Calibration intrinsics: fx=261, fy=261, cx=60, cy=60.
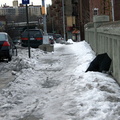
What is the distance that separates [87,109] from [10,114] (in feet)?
4.90

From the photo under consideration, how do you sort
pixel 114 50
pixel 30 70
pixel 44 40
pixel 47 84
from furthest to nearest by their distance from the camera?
pixel 44 40 < pixel 30 70 < pixel 47 84 < pixel 114 50

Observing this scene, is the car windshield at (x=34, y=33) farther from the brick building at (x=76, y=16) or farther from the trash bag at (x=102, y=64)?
the brick building at (x=76, y=16)

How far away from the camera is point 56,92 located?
263 inches

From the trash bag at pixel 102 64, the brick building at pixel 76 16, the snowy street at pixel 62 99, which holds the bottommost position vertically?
the snowy street at pixel 62 99

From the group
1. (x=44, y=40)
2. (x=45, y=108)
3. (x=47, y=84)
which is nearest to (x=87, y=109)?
(x=45, y=108)

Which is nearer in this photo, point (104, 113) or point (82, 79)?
point (104, 113)

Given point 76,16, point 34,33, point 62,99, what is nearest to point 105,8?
point 34,33

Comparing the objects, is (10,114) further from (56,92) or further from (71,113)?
(56,92)

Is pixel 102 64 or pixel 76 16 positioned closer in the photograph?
pixel 102 64

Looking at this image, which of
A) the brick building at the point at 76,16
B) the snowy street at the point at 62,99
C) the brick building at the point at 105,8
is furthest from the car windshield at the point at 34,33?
the brick building at the point at 76,16

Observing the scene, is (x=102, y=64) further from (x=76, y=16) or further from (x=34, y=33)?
(x=76, y=16)

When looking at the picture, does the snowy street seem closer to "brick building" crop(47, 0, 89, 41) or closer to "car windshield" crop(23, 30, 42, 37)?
"car windshield" crop(23, 30, 42, 37)

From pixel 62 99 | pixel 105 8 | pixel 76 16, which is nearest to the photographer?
pixel 62 99

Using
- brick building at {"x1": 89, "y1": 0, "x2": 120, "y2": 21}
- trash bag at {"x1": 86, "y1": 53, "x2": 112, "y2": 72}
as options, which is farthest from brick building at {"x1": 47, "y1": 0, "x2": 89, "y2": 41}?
trash bag at {"x1": 86, "y1": 53, "x2": 112, "y2": 72}
